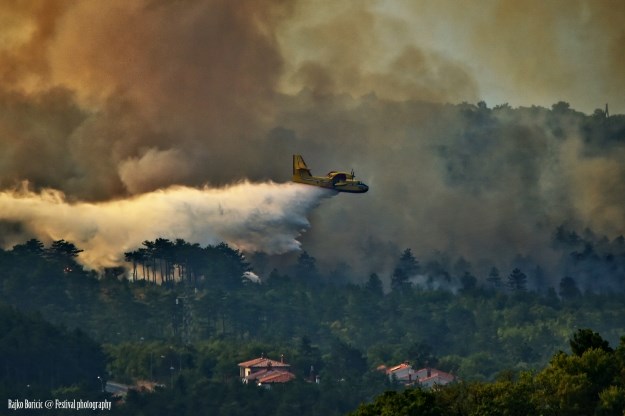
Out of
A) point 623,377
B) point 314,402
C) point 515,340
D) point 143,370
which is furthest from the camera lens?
point 515,340

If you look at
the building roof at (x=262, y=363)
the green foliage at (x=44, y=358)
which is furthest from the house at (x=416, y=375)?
the green foliage at (x=44, y=358)

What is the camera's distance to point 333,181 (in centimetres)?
15450

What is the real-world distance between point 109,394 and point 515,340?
46339 millimetres

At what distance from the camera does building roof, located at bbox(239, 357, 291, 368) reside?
167375 mm

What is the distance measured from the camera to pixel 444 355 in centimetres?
19050

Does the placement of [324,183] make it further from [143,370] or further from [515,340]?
[515,340]

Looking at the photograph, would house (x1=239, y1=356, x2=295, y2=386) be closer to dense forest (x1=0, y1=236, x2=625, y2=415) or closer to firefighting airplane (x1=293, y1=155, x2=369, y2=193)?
dense forest (x1=0, y1=236, x2=625, y2=415)

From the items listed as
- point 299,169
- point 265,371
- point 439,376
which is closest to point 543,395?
point 299,169

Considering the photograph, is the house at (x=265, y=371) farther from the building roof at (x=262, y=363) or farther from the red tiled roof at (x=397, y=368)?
the red tiled roof at (x=397, y=368)

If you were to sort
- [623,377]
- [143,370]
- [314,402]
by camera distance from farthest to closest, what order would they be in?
[143,370]
[314,402]
[623,377]

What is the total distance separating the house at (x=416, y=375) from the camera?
547ft

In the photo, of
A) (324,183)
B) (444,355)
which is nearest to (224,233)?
(444,355)

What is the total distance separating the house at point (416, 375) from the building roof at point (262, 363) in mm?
8365

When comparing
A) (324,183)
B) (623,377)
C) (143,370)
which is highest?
(324,183)
